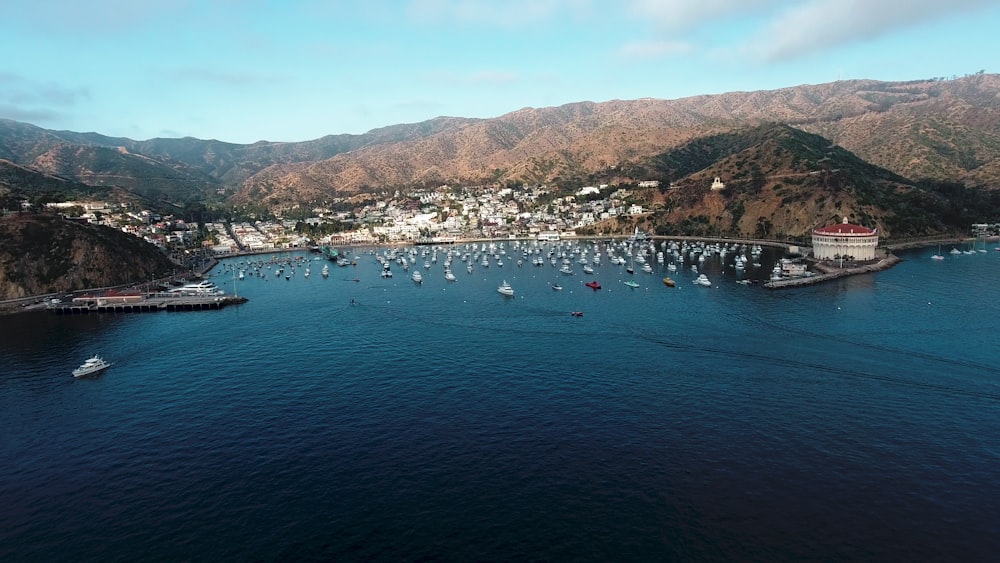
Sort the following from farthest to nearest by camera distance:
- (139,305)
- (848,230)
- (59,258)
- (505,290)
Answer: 1. (848,230)
2. (59,258)
3. (505,290)
4. (139,305)

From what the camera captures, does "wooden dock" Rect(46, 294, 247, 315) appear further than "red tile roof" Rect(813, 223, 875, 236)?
No

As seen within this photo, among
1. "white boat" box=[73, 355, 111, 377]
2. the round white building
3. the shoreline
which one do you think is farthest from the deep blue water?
the round white building

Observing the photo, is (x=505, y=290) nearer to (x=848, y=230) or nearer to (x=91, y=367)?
(x=91, y=367)

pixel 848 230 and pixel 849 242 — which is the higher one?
pixel 848 230

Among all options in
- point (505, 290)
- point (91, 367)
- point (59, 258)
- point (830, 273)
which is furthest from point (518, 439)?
point (59, 258)

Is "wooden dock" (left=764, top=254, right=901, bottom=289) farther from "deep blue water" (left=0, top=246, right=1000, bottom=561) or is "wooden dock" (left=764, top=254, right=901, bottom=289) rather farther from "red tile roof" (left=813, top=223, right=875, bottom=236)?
"deep blue water" (left=0, top=246, right=1000, bottom=561)

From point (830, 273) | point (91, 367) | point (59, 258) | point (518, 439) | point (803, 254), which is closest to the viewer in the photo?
point (518, 439)
